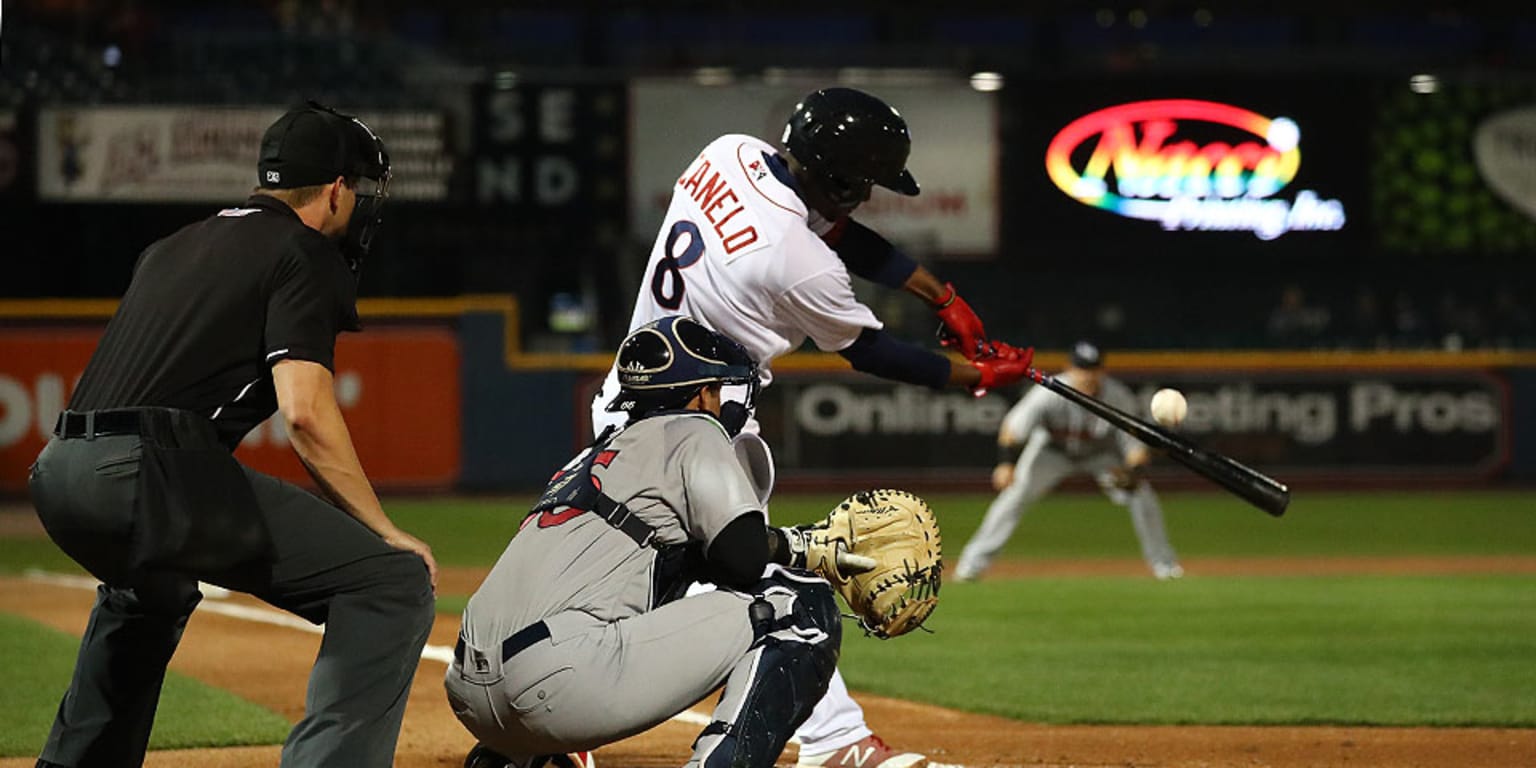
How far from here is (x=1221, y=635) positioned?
32.7ft

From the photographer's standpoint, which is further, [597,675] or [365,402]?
[365,402]

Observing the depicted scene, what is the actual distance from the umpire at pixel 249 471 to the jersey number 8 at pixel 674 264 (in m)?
1.36

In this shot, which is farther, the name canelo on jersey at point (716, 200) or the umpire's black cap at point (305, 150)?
the name canelo on jersey at point (716, 200)

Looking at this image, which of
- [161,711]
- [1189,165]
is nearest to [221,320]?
[161,711]

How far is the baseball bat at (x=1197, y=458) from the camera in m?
5.70

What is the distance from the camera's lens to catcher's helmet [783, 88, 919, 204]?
18.2 feet

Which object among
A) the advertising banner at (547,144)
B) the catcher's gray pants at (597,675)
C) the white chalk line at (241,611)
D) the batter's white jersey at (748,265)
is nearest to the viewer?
the catcher's gray pants at (597,675)

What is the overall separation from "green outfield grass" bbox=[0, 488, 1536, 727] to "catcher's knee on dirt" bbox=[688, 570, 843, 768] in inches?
114

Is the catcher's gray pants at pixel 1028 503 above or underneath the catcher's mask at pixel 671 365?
underneath

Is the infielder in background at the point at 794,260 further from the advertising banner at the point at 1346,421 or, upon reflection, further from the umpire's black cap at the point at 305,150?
the advertising banner at the point at 1346,421

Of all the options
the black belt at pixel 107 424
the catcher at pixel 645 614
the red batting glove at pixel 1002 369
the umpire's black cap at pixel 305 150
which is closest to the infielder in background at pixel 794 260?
the red batting glove at pixel 1002 369

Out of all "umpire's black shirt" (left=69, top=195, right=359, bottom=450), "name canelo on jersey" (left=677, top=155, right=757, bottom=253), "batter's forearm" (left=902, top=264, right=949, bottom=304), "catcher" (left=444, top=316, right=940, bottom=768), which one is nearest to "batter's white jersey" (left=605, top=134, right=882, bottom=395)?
"name canelo on jersey" (left=677, top=155, right=757, bottom=253)

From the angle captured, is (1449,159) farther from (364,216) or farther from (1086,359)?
(364,216)

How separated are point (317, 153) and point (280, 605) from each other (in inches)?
41.9
